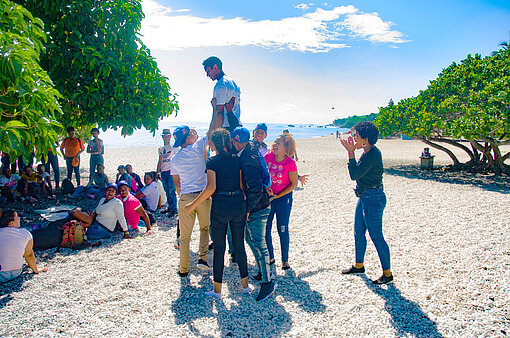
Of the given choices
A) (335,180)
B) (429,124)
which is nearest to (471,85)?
(429,124)

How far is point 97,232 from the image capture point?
614 cm

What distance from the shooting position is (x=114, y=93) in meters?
8.37

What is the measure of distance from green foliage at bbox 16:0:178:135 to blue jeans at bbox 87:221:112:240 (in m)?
3.52

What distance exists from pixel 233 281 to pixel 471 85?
46.6 feet

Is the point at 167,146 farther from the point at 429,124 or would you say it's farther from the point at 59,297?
the point at 429,124

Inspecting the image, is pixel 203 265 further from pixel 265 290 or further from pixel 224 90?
pixel 224 90

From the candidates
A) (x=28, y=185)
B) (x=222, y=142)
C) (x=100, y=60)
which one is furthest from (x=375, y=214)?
(x=28, y=185)

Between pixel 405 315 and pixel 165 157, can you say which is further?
pixel 165 157

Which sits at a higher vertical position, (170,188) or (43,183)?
(170,188)

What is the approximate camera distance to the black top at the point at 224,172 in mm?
3646

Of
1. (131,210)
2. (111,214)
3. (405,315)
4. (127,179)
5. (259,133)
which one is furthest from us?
(127,179)

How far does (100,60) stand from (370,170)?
24.2 feet

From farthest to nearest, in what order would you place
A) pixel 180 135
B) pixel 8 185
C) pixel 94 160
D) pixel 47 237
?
pixel 94 160 < pixel 8 185 < pixel 47 237 < pixel 180 135

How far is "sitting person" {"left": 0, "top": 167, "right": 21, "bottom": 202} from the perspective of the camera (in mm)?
8555
